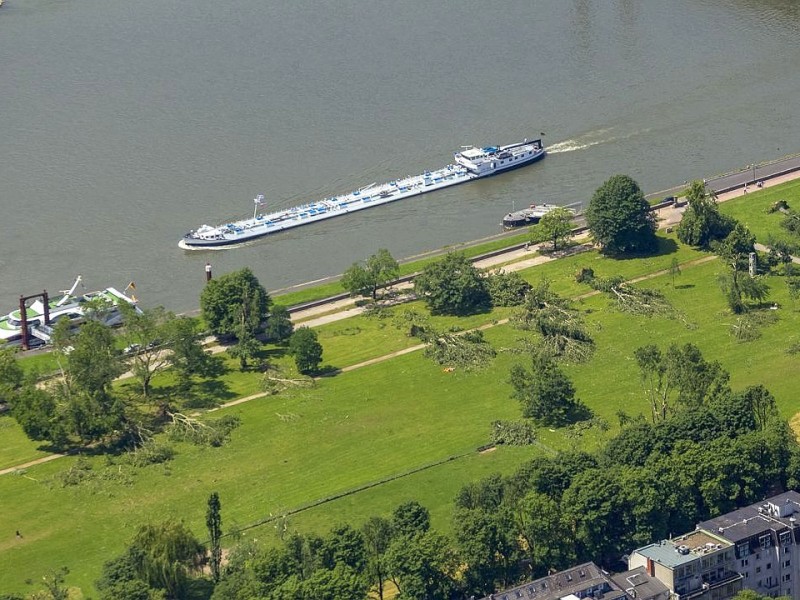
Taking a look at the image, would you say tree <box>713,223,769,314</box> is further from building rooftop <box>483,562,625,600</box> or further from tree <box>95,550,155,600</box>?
tree <box>95,550,155,600</box>

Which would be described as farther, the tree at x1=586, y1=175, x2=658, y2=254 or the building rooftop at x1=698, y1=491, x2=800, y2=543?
the tree at x1=586, y1=175, x2=658, y2=254

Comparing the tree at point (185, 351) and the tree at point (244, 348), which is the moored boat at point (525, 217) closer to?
the tree at point (244, 348)

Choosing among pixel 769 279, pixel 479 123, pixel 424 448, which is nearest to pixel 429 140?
pixel 479 123

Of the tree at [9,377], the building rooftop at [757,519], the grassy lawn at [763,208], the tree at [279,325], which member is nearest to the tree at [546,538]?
the building rooftop at [757,519]

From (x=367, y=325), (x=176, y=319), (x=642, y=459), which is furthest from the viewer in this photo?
(x=367, y=325)

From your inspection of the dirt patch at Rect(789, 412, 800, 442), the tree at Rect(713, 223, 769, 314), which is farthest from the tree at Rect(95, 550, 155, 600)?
the tree at Rect(713, 223, 769, 314)

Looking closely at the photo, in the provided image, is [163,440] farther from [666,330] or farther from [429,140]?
[429,140]

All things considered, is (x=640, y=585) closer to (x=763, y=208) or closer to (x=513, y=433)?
(x=513, y=433)
